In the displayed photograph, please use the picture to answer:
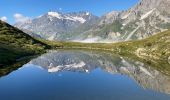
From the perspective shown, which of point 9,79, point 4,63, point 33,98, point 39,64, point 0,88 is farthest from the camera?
point 39,64

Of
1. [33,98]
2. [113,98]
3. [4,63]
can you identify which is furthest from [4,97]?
[4,63]

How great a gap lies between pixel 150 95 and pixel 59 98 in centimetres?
2534

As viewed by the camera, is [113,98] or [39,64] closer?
[113,98]

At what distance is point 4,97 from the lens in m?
78.4

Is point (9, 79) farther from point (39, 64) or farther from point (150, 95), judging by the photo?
point (39, 64)

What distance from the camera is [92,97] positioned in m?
80.4

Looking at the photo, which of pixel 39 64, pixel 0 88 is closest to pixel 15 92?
Result: pixel 0 88

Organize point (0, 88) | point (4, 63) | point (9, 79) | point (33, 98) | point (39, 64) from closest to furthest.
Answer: point (33, 98) < point (0, 88) < point (9, 79) < point (4, 63) < point (39, 64)

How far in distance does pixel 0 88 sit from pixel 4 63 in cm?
6217

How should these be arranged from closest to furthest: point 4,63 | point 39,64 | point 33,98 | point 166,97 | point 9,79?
point 33,98 < point 166,97 < point 9,79 < point 4,63 < point 39,64

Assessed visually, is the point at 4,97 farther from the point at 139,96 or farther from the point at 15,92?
the point at 139,96

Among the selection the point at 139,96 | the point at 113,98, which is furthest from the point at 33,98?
the point at 139,96

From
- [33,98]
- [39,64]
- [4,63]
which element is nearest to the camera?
[33,98]

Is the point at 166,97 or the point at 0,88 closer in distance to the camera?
the point at 166,97
